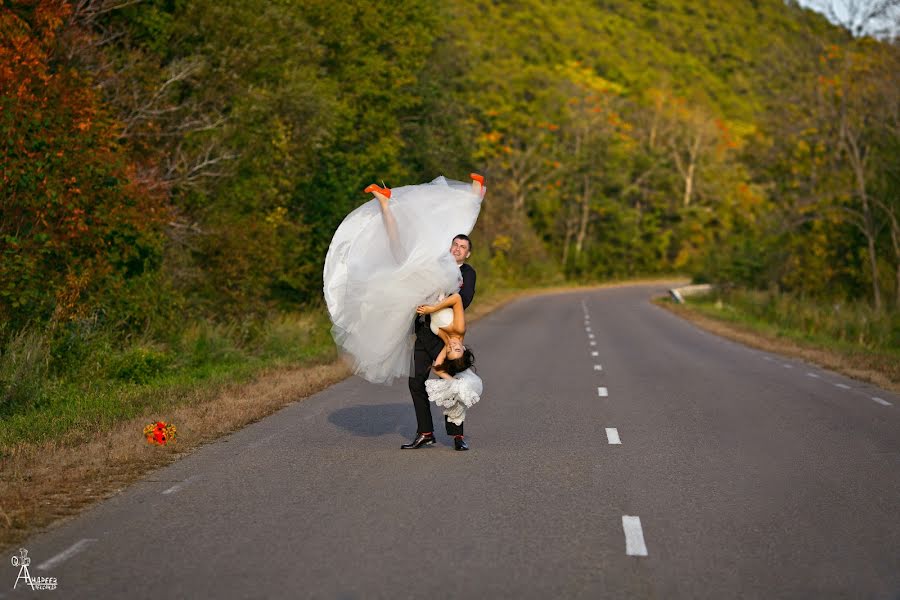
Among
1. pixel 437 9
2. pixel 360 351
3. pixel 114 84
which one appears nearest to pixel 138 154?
pixel 114 84

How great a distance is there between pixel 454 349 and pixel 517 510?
262 cm

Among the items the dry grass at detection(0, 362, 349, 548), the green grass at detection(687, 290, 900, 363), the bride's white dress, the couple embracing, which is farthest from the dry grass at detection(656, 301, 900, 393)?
the dry grass at detection(0, 362, 349, 548)

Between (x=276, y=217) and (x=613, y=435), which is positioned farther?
(x=276, y=217)

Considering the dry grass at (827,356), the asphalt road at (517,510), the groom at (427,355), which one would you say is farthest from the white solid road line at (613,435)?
the dry grass at (827,356)

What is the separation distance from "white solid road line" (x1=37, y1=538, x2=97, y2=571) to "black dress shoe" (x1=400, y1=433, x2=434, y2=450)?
4.41 meters

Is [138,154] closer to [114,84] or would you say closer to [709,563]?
[114,84]

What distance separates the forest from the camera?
17734 mm

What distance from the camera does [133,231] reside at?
19.9m

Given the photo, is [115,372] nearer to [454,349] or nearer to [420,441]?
[420,441]

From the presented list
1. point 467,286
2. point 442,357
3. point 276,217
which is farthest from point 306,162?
point 442,357

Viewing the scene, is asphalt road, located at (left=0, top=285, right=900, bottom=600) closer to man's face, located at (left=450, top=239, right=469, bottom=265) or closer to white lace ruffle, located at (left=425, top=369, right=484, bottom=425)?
white lace ruffle, located at (left=425, top=369, right=484, bottom=425)

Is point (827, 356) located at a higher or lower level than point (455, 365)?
lower

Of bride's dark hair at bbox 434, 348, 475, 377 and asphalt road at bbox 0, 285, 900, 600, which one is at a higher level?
bride's dark hair at bbox 434, 348, 475, 377

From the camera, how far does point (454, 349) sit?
35.4 ft
